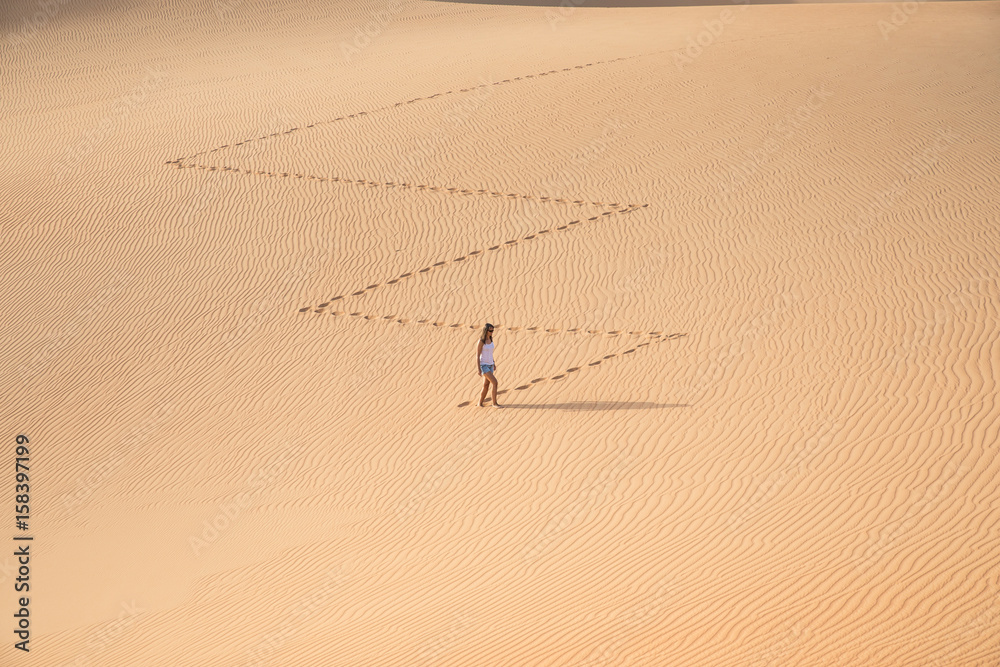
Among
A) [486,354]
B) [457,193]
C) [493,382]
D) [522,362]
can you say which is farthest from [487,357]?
[457,193]

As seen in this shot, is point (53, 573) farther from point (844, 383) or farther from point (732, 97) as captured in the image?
point (732, 97)

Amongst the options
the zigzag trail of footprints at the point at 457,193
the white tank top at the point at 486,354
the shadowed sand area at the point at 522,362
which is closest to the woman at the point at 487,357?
the white tank top at the point at 486,354

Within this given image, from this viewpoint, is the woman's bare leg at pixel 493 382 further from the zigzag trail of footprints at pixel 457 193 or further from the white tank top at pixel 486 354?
the zigzag trail of footprints at pixel 457 193

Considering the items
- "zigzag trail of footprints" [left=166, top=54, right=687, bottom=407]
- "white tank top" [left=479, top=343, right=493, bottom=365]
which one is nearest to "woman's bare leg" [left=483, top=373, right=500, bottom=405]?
"white tank top" [left=479, top=343, right=493, bottom=365]

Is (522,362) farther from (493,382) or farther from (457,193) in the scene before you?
(457,193)

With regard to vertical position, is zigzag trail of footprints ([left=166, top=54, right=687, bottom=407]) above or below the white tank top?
above

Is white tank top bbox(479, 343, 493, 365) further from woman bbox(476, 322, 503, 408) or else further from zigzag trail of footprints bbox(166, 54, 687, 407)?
zigzag trail of footprints bbox(166, 54, 687, 407)
